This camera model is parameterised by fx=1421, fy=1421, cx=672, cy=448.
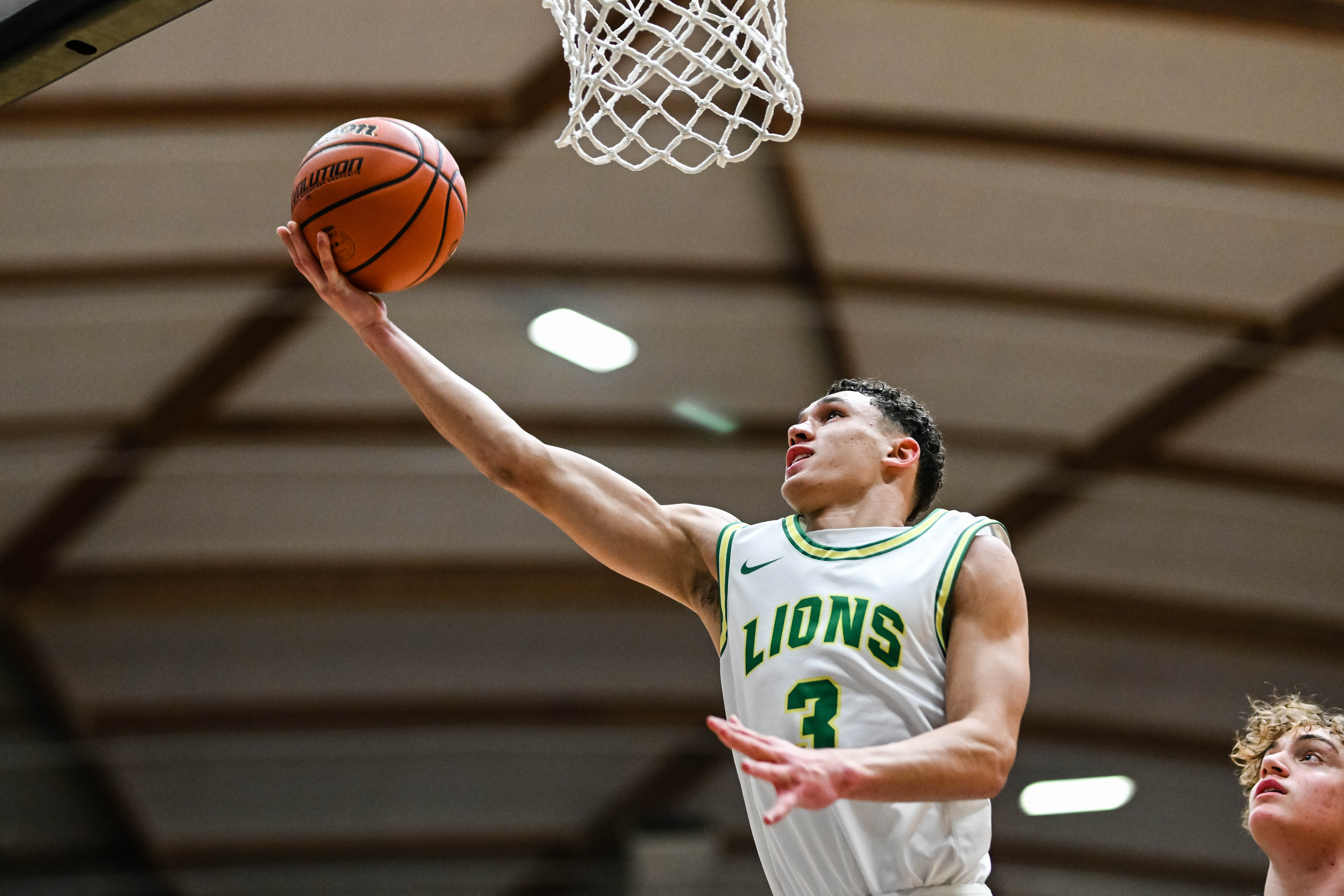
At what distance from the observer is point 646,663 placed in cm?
1145

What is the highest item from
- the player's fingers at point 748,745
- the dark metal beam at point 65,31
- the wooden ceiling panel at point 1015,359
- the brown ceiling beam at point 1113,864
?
the wooden ceiling panel at point 1015,359

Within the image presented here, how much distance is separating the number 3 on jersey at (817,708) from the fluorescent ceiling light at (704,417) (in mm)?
7238

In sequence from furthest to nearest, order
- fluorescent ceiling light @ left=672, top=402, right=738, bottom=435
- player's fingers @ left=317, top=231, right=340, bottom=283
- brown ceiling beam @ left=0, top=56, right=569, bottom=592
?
fluorescent ceiling light @ left=672, top=402, right=738, bottom=435 < brown ceiling beam @ left=0, top=56, right=569, bottom=592 < player's fingers @ left=317, top=231, right=340, bottom=283

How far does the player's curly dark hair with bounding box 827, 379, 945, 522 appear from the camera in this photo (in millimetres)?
3572

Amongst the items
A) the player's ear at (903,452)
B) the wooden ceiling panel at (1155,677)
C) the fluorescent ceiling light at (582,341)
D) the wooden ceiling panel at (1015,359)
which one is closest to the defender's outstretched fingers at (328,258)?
the player's ear at (903,452)

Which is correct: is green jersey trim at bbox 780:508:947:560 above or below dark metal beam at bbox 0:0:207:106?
below

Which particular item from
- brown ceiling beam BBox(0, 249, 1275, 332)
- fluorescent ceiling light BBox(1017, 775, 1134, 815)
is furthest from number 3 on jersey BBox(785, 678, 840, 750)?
fluorescent ceiling light BBox(1017, 775, 1134, 815)

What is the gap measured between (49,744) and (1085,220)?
8.87m

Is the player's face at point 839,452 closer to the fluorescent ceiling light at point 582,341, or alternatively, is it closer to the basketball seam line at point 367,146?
the basketball seam line at point 367,146

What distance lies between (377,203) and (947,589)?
1.59 meters

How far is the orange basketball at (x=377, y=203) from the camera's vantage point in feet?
11.0

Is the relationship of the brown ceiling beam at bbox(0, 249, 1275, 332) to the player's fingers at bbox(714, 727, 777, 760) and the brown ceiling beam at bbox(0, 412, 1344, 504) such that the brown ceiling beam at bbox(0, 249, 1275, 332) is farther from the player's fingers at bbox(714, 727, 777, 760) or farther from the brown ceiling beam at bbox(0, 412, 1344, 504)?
the player's fingers at bbox(714, 727, 777, 760)

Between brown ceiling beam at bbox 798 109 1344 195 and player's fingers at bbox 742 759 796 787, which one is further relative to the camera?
brown ceiling beam at bbox 798 109 1344 195

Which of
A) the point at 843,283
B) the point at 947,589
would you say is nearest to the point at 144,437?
the point at 843,283
